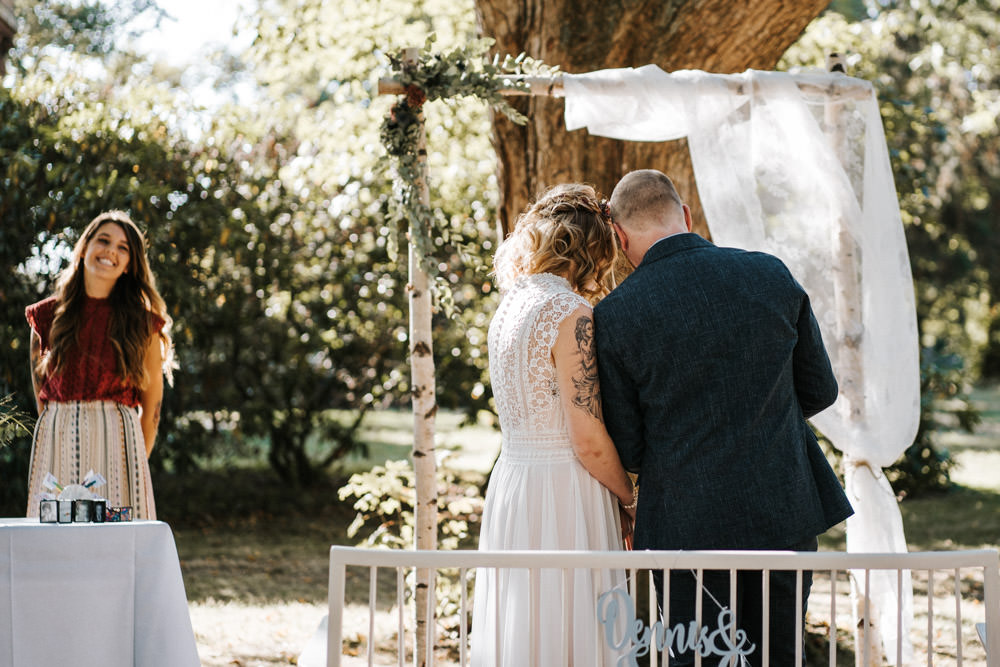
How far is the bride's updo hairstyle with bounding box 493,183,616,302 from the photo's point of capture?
2938 millimetres

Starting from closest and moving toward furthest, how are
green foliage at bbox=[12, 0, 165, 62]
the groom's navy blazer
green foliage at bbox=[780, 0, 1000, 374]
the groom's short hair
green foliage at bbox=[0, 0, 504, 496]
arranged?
the groom's navy blazer, the groom's short hair, green foliage at bbox=[0, 0, 504, 496], green foliage at bbox=[780, 0, 1000, 374], green foliage at bbox=[12, 0, 165, 62]

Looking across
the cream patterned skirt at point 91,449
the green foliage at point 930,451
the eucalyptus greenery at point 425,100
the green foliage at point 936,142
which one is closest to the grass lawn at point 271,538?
the green foliage at point 930,451

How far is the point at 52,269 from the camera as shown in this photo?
729cm

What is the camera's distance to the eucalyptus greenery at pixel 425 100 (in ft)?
12.4

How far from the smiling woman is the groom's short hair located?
2300 millimetres

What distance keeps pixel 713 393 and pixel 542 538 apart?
0.66 meters

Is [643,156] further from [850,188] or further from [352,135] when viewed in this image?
[352,135]

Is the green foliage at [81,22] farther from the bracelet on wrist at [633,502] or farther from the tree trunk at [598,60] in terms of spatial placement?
the bracelet on wrist at [633,502]

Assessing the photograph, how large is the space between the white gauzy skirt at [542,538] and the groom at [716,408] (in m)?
0.16

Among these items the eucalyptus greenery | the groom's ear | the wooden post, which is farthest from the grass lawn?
the groom's ear

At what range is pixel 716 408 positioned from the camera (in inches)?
106

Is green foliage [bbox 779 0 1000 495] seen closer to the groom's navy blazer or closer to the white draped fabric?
the white draped fabric

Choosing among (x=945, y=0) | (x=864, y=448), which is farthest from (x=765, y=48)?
(x=945, y=0)

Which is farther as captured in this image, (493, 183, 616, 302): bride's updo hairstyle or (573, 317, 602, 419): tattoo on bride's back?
(493, 183, 616, 302): bride's updo hairstyle
